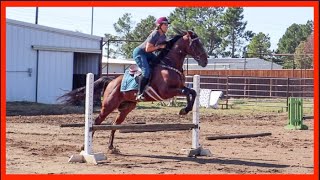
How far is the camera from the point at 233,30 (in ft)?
264

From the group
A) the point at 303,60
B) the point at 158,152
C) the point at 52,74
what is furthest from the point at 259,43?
the point at 158,152

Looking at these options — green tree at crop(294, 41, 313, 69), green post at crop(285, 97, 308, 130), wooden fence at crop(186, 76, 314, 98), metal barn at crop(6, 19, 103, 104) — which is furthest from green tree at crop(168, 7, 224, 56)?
green post at crop(285, 97, 308, 130)

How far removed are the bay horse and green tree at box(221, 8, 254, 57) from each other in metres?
66.3

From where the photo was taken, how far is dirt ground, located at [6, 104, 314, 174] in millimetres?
9992

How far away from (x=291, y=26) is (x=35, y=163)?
277 feet

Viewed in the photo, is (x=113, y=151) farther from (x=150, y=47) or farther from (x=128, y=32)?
(x=128, y=32)

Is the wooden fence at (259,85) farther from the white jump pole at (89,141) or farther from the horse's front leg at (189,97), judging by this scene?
A: the white jump pole at (89,141)

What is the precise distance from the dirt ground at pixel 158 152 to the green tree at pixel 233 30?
198 ft

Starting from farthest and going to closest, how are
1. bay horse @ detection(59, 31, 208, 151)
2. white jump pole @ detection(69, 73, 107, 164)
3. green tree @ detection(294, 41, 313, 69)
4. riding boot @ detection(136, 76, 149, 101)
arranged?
green tree @ detection(294, 41, 313, 69) < riding boot @ detection(136, 76, 149, 101) < bay horse @ detection(59, 31, 208, 151) < white jump pole @ detection(69, 73, 107, 164)

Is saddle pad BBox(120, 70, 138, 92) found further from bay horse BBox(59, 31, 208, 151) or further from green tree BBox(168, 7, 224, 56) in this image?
green tree BBox(168, 7, 224, 56)

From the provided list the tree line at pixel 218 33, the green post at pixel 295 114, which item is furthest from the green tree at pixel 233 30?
the green post at pixel 295 114

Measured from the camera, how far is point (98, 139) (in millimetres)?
14602

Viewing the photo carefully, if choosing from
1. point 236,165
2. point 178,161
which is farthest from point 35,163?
point 236,165

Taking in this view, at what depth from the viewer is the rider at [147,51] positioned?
440 inches
